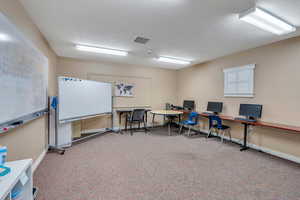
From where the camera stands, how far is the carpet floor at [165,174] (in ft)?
6.19

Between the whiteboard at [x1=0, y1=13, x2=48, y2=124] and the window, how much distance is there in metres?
4.87

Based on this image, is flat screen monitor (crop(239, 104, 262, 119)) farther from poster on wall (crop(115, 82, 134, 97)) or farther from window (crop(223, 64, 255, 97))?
poster on wall (crop(115, 82, 134, 97))

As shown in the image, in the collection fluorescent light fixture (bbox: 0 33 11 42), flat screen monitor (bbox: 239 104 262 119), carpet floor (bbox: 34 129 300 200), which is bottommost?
carpet floor (bbox: 34 129 300 200)

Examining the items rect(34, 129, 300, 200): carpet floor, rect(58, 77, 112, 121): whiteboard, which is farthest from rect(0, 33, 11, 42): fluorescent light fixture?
rect(34, 129, 300, 200): carpet floor

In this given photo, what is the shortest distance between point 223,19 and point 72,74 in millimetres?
4590

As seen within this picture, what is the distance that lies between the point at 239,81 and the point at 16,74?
488 cm

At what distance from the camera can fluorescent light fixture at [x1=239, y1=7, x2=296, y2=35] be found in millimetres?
1999

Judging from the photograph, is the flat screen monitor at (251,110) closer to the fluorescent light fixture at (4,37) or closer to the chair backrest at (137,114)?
the chair backrest at (137,114)

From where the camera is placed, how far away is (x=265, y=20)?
218cm

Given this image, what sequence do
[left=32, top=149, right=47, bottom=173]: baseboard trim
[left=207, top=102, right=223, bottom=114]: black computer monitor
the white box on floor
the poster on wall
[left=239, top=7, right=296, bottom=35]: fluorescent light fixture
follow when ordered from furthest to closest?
the poster on wall < [left=207, top=102, right=223, bottom=114]: black computer monitor < [left=32, top=149, right=47, bottom=173]: baseboard trim < [left=239, top=7, right=296, bottom=35]: fluorescent light fixture < the white box on floor

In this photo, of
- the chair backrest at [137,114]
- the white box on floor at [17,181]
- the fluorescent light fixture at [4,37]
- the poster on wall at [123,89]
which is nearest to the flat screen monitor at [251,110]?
the chair backrest at [137,114]

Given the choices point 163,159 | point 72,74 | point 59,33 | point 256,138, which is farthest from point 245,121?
point 72,74

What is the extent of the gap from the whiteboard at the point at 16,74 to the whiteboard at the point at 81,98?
0.83m

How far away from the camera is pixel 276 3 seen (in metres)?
1.88
